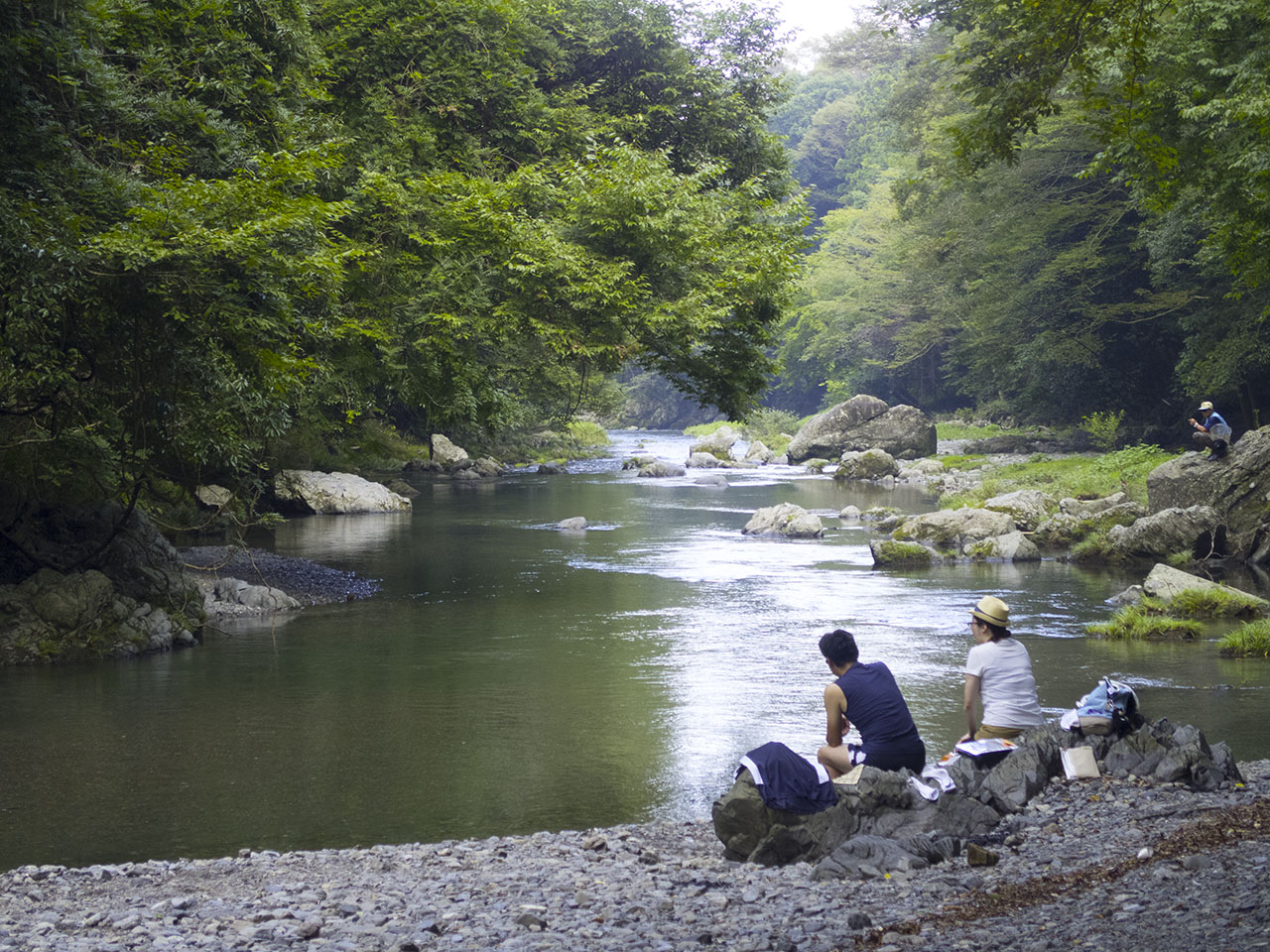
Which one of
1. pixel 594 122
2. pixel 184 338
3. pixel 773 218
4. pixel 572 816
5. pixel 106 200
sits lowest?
pixel 572 816

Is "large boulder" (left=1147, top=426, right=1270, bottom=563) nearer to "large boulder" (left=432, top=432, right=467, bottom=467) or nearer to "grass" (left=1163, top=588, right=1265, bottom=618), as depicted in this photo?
"grass" (left=1163, top=588, right=1265, bottom=618)

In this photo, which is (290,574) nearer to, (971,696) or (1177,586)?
(1177,586)

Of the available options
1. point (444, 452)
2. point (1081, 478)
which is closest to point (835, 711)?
point (1081, 478)

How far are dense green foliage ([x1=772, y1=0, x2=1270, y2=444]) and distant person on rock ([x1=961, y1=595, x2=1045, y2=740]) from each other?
381 centimetres

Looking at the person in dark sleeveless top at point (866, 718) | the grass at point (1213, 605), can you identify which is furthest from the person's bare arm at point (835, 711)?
the grass at point (1213, 605)

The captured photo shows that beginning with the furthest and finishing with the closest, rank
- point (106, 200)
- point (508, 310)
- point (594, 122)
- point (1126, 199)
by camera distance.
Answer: point (1126, 199), point (594, 122), point (508, 310), point (106, 200)

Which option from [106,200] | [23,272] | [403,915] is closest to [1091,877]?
[403,915]

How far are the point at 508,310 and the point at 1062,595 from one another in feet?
32.4

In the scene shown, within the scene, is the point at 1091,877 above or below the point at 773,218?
below

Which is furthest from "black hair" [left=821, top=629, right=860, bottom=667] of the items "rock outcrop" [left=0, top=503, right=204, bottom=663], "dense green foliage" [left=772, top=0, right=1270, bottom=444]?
"rock outcrop" [left=0, top=503, right=204, bottom=663]

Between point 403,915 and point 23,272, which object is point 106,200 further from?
point 403,915

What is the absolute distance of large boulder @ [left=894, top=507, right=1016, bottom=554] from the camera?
23.0m

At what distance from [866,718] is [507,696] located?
5584mm

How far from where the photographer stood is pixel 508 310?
1769 cm
